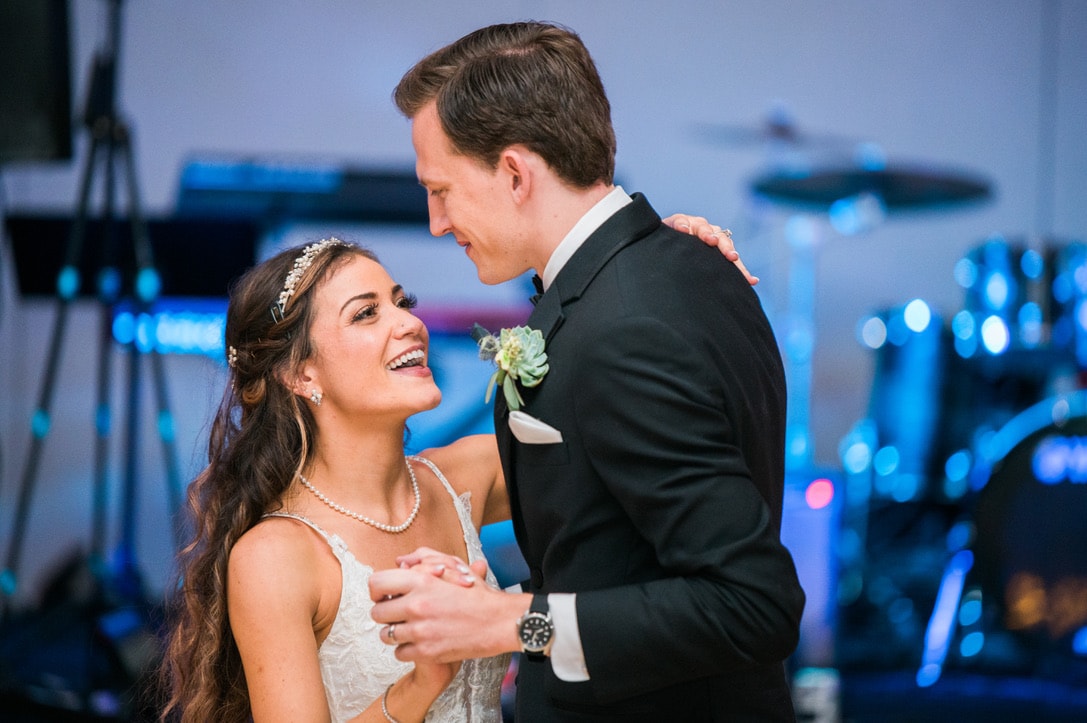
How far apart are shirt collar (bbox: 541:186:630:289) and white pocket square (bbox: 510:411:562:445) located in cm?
24

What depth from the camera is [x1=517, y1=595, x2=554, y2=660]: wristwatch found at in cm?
135

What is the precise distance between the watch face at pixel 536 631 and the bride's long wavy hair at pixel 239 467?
2.79 feet

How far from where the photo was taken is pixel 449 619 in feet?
4.45

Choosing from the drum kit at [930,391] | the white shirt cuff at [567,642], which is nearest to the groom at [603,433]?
the white shirt cuff at [567,642]

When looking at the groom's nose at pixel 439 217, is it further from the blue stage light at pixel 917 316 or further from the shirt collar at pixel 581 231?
the blue stage light at pixel 917 316

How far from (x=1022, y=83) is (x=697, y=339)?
6.01 meters

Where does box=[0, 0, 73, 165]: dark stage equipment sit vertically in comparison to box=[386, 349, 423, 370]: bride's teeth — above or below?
above

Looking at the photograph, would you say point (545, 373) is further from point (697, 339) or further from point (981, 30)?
point (981, 30)

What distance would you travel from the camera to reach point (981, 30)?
637 cm

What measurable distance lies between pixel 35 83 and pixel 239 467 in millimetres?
2325

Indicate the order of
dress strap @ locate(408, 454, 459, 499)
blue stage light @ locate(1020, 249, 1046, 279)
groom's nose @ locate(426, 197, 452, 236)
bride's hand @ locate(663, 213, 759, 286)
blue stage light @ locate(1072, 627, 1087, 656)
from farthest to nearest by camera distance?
blue stage light @ locate(1020, 249, 1046, 279) < blue stage light @ locate(1072, 627, 1087, 656) < dress strap @ locate(408, 454, 459, 499) < bride's hand @ locate(663, 213, 759, 286) < groom's nose @ locate(426, 197, 452, 236)

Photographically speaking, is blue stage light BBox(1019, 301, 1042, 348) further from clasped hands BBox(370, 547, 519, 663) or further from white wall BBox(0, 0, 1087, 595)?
clasped hands BBox(370, 547, 519, 663)

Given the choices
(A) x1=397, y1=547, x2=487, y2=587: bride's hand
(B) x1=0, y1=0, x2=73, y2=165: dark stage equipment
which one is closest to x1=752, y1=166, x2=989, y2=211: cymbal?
(B) x1=0, y1=0, x2=73, y2=165: dark stage equipment

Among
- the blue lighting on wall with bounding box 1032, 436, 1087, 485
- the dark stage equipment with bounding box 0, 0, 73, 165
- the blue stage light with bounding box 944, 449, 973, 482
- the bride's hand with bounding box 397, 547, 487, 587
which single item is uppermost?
the dark stage equipment with bounding box 0, 0, 73, 165
